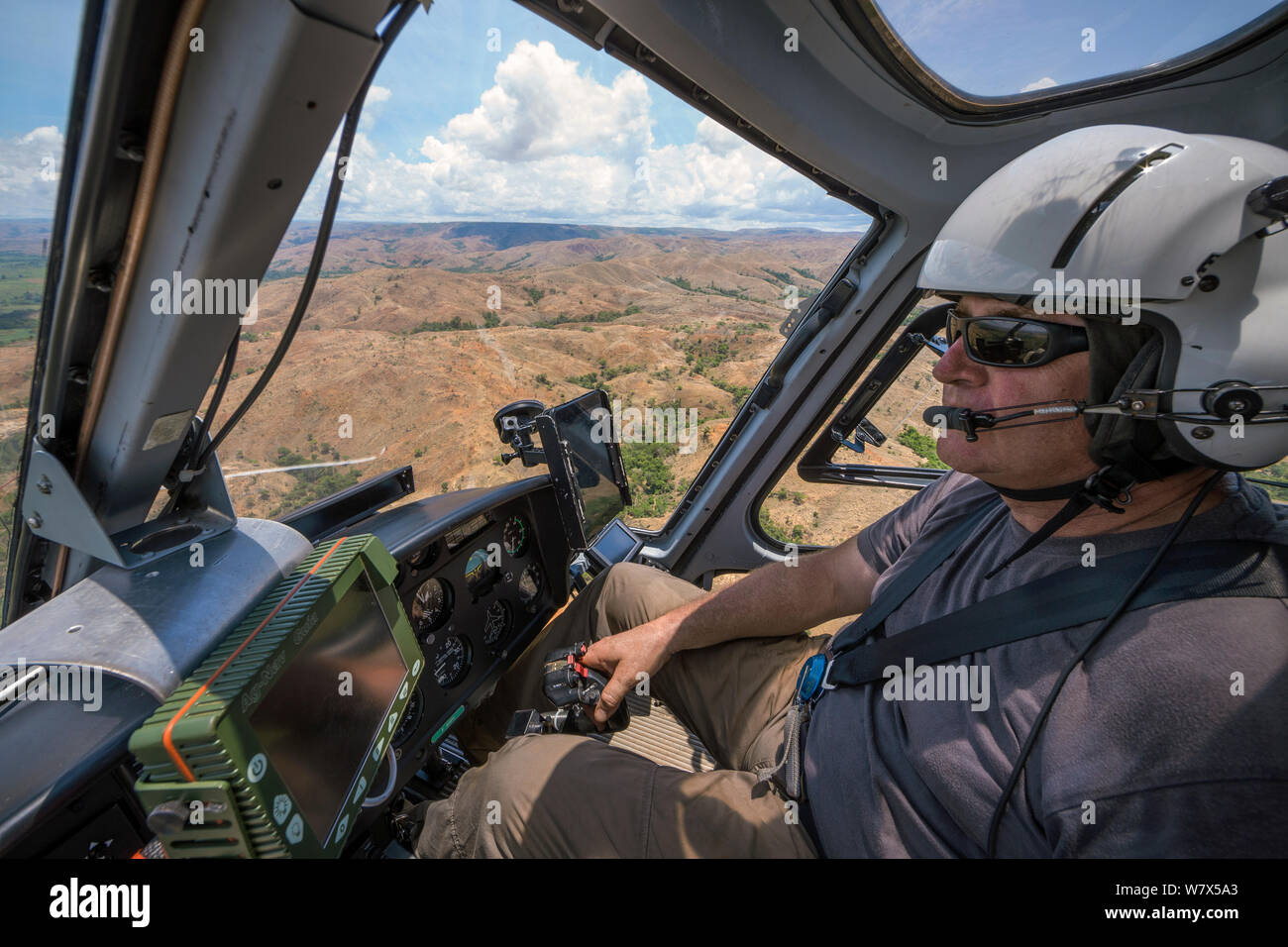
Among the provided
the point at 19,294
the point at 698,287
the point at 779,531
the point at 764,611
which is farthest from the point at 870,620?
the point at 698,287

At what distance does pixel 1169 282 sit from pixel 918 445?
1705 mm

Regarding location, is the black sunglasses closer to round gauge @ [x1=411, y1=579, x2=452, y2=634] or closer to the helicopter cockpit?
the helicopter cockpit

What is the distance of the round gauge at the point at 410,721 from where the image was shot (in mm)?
1865

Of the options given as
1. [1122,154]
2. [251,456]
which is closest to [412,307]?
[251,456]

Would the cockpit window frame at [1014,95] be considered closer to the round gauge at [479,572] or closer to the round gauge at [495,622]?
the round gauge at [479,572]

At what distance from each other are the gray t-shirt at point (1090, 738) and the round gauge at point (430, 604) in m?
1.33

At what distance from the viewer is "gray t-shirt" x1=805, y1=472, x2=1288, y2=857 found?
2.65 feet

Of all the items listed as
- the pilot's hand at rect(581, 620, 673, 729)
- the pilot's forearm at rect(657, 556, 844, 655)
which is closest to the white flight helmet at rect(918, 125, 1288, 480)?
the pilot's forearm at rect(657, 556, 844, 655)

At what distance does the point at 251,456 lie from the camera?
1.46 metres

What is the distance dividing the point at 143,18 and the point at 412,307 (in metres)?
1.01

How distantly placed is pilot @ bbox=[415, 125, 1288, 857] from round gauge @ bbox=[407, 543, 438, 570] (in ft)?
2.23
